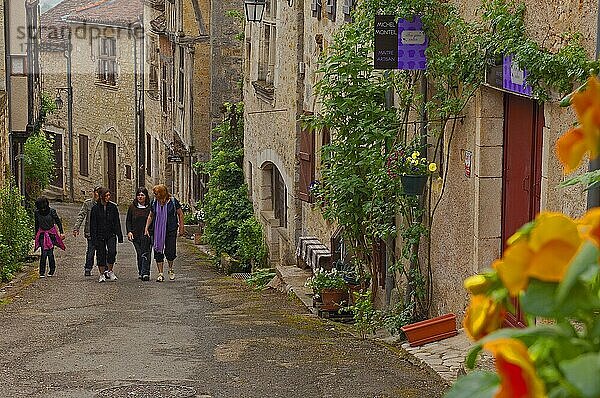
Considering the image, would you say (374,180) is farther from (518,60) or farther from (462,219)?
(518,60)

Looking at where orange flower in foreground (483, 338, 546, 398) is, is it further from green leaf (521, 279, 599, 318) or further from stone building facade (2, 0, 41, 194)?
stone building facade (2, 0, 41, 194)

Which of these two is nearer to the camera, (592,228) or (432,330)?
(592,228)

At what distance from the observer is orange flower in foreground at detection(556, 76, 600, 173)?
94 centimetres

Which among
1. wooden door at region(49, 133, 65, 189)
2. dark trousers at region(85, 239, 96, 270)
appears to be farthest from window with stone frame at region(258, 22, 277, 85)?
wooden door at region(49, 133, 65, 189)

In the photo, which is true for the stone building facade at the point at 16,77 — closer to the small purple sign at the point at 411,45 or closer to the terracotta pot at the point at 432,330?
the small purple sign at the point at 411,45

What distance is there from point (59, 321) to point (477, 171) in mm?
3915

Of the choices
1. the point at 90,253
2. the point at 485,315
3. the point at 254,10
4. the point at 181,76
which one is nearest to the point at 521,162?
the point at 485,315

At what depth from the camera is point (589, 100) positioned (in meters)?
0.96

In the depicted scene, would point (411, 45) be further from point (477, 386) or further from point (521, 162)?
point (477, 386)

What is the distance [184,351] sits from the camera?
7.36 m

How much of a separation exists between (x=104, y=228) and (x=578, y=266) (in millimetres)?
12005

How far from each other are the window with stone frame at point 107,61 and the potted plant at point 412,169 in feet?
80.1

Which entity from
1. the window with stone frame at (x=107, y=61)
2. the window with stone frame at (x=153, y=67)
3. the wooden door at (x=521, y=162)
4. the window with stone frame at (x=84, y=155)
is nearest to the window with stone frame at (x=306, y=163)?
the wooden door at (x=521, y=162)

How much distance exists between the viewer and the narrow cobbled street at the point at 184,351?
6.07 metres
